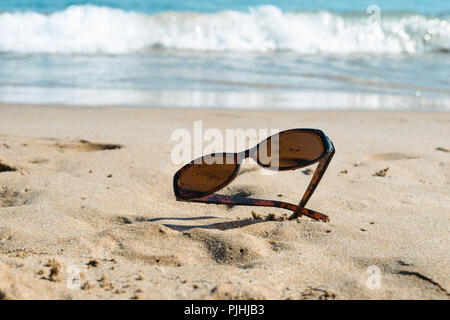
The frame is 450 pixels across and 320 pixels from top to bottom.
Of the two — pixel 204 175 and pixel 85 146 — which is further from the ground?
pixel 204 175

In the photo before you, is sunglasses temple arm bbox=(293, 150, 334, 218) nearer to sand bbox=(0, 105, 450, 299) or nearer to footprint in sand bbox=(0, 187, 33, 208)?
sand bbox=(0, 105, 450, 299)

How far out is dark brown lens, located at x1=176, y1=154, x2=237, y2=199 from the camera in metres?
2.28

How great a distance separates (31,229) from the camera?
225 centimetres

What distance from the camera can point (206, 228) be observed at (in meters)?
2.30

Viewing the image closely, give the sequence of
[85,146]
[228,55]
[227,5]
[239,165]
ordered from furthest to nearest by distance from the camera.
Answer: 1. [227,5]
2. [228,55]
3. [85,146]
4. [239,165]

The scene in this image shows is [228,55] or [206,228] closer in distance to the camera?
[206,228]

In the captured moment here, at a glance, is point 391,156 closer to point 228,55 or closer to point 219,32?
point 228,55

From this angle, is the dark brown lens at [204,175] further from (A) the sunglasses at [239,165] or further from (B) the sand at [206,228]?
(B) the sand at [206,228]

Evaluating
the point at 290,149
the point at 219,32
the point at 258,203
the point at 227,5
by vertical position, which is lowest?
the point at 258,203

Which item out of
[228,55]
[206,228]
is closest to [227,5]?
[228,55]

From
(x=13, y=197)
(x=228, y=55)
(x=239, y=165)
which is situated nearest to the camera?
(x=239, y=165)

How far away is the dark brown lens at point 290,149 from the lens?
7.51 ft

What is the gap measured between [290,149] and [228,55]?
9.91m

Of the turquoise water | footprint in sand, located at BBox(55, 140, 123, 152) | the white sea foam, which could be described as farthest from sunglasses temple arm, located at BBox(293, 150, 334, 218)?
the turquoise water
